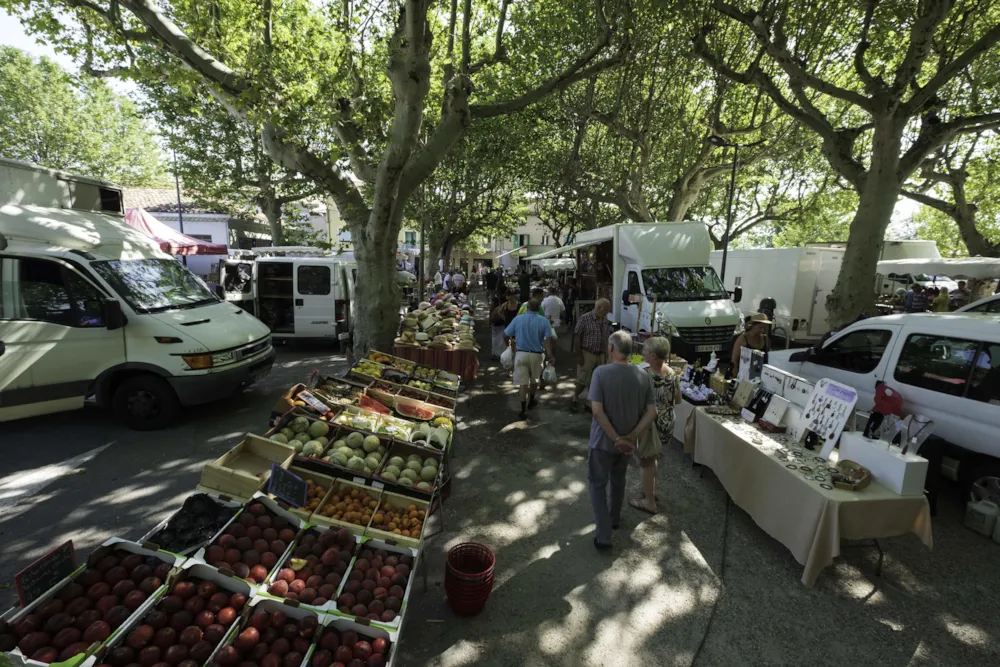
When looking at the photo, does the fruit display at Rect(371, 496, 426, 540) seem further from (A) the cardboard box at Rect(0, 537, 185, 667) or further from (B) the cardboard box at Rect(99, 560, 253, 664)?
(A) the cardboard box at Rect(0, 537, 185, 667)

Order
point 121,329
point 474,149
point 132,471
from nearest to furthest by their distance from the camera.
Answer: point 132,471
point 121,329
point 474,149

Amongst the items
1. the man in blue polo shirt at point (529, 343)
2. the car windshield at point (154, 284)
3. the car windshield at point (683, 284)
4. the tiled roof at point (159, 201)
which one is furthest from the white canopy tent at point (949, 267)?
the tiled roof at point (159, 201)

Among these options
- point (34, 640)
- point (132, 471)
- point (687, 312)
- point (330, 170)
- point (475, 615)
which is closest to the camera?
point (34, 640)

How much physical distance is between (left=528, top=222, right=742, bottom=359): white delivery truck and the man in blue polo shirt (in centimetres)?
323

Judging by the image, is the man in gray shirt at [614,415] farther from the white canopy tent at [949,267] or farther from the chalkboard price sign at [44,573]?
the white canopy tent at [949,267]

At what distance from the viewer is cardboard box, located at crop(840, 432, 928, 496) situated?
3377 millimetres

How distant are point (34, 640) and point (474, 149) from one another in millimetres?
13963

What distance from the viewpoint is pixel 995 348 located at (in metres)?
4.03

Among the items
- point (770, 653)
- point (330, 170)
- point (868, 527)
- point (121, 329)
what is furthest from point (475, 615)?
point (330, 170)

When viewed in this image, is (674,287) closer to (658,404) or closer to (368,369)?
(658,404)

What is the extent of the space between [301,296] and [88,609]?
9274 mm

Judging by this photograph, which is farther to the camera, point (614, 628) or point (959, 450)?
point (959, 450)

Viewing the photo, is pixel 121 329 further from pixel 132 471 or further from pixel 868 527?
pixel 868 527

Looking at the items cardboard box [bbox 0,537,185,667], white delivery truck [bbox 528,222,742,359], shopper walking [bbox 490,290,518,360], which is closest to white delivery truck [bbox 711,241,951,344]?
white delivery truck [bbox 528,222,742,359]
